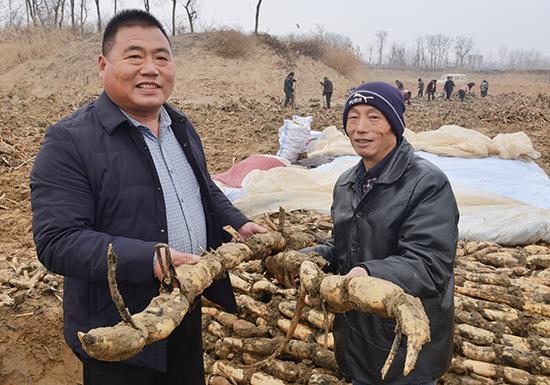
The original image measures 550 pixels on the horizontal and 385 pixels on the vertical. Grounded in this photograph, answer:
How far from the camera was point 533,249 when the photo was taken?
3355mm

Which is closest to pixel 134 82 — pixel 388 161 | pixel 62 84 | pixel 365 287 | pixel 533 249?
pixel 388 161

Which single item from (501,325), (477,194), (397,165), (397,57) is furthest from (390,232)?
(397,57)

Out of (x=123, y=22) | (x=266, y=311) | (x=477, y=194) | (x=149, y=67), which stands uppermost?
(x=123, y=22)

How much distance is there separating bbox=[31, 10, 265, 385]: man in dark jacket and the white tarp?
2.64m

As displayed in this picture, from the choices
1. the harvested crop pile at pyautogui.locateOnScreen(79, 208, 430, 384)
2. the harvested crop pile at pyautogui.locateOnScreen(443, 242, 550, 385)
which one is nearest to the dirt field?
the harvested crop pile at pyautogui.locateOnScreen(79, 208, 430, 384)

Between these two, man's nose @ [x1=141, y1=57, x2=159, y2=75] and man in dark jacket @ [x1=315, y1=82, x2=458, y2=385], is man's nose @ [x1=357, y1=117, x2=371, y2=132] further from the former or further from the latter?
man's nose @ [x1=141, y1=57, x2=159, y2=75]

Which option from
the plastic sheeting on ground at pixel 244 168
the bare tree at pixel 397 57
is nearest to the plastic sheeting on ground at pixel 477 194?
the plastic sheeting on ground at pixel 244 168

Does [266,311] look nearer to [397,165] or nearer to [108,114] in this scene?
[397,165]

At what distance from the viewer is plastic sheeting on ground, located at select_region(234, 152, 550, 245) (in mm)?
3586

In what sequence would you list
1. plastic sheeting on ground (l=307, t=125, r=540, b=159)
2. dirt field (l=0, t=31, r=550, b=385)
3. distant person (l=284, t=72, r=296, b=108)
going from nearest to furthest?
dirt field (l=0, t=31, r=550, b=385)
plastic sheeting on ground (l=307, t=125, r=540, b=159)
distant person (l=284, t=72, r=296, b=108)

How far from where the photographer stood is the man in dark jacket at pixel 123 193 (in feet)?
4.58

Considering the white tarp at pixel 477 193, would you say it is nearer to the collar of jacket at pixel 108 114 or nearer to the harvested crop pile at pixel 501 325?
the harvested crop pile at pixel 501 325

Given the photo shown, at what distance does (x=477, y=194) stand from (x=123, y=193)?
359 centimetres

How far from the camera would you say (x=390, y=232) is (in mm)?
1527
